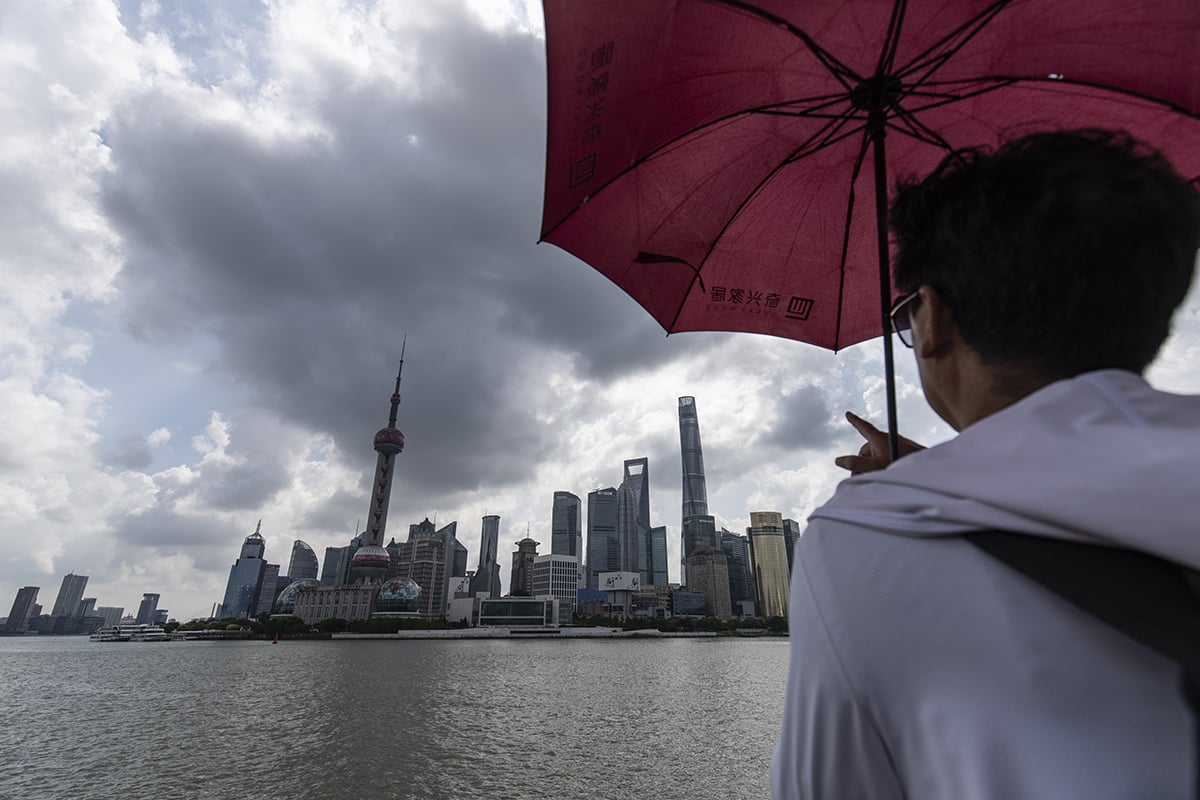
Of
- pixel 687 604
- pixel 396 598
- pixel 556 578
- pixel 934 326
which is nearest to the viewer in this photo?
pixel 934 326

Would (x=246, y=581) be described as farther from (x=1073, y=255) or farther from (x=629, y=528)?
(x=1073, y=255)

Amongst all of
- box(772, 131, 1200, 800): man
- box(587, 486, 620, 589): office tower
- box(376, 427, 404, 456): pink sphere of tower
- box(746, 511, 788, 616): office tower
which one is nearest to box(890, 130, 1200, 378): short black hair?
box(772, 131, 1200, 800): man

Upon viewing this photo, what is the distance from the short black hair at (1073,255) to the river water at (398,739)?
11.1 meters

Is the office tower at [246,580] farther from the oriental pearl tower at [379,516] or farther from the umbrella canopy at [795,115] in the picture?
the umbrella canopy at [795,115]

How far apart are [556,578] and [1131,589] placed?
411 feet

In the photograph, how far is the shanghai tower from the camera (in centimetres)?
16500

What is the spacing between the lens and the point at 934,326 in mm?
1117

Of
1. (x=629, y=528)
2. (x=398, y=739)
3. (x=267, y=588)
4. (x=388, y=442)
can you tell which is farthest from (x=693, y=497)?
(x=398, y=739)

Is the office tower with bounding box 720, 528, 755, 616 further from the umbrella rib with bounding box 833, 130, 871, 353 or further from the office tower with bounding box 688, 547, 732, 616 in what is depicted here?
the umbrella rib with bounding box 833, 130, 871, 353

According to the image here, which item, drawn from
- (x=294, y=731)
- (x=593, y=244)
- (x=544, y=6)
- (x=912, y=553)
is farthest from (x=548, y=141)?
(x=294, y=731)

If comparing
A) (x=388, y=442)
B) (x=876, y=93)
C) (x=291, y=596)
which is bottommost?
(x=876, y=93)

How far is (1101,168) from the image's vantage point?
966 mm

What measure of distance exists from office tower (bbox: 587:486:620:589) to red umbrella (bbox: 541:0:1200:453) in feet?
542

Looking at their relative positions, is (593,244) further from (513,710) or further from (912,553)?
(513,710)
